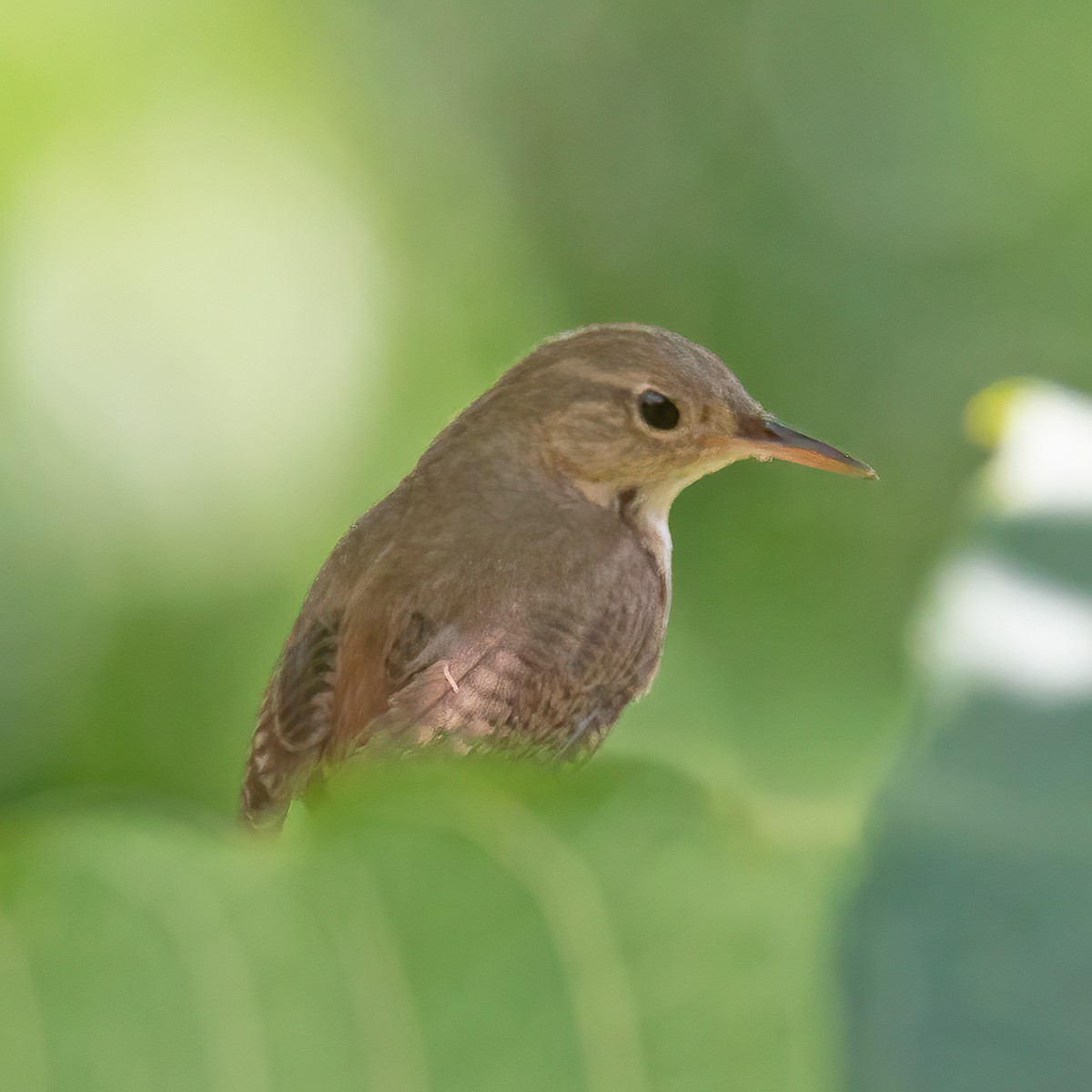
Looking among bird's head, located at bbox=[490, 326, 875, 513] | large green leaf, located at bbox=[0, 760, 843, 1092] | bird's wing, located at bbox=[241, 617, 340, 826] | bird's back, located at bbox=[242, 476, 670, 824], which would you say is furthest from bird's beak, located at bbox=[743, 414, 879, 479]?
large green leaf, located at bbox=[0, 760, 843, 1092]

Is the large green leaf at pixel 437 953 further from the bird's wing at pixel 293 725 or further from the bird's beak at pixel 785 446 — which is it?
the bird's beak at pixel 785 446

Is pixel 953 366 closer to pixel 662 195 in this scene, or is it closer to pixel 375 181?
pixel 662 195

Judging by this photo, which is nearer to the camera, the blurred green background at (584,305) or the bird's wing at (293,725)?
the bird's wing at (293,725)

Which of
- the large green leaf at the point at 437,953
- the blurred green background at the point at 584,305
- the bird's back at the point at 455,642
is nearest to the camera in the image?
the large green leaf at the point at 437,953

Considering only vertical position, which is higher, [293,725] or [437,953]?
[437,953]

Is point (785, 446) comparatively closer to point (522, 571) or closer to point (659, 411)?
point (659, 411)

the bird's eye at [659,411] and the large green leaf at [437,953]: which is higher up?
the large green leaf at [437,953]

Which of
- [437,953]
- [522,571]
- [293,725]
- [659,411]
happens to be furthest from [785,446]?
[437,953]

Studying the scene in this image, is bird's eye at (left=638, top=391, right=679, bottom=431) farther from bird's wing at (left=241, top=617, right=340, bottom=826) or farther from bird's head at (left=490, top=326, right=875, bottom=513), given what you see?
bird's wing at (left=241, top=617, right=340, bottom=826)

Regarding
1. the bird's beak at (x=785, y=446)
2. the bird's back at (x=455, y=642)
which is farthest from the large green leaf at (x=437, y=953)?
the bird's beak at (x=785, y=446)
